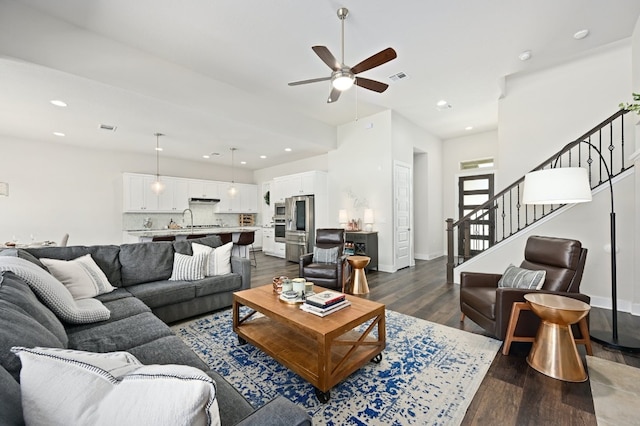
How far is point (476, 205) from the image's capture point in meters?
6.96

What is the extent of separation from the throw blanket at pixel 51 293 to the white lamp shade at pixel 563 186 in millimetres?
3958

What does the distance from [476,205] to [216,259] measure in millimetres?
6519

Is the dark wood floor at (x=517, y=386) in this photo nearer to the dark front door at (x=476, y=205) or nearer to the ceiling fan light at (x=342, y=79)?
the ceiling fan light at (x=342, y=79)

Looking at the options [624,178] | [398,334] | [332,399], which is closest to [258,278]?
[398,334]

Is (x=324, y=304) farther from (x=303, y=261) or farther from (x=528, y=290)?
(x=303, y=261)

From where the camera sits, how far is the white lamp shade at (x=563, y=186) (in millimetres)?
2457

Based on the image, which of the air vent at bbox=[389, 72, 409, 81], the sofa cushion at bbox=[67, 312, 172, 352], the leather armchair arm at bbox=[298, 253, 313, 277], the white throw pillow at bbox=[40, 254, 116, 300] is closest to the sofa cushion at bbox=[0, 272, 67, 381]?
the sofa cushion at bbox=[67, 312, 172, 352]

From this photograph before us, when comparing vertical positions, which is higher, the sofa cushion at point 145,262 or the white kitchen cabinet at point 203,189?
the white kitchen cabinet at point 203,189

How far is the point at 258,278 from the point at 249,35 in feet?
12.5

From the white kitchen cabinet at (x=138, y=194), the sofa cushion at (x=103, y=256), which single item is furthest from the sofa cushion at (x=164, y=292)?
the white kitchen cabinet at (x=138, y=194)

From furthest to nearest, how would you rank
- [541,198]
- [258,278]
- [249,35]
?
1. [258,278]
2. [249,35]
3. [541,198]

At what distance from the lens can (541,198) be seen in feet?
8.46

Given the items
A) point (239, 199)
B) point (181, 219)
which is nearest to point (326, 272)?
point (181, 219)

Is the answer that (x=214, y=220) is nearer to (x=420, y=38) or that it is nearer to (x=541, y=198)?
(x=420, y=38)
